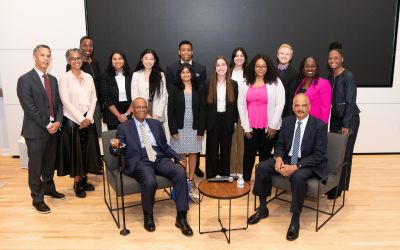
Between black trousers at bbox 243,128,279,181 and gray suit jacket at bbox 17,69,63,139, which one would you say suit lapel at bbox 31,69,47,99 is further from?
black trousers at bbox 243,128,279,181

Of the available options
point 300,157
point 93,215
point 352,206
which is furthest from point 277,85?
point 93,215

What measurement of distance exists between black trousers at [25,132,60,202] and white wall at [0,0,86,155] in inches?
88.7

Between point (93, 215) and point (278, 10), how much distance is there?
4.18 meters

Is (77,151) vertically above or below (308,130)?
below

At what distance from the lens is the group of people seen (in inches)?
151

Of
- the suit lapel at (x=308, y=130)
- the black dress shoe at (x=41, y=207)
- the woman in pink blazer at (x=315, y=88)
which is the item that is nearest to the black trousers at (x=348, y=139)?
the woman in pink blazer at (x=315, y=88)

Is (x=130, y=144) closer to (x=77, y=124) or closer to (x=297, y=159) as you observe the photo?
(x=77, y=124)

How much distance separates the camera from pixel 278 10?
231 inches

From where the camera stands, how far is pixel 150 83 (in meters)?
4.67

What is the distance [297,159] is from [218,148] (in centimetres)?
120

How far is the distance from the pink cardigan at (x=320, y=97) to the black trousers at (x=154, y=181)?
1746 millimetres

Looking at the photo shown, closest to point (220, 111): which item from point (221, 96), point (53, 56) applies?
point (221, 96)

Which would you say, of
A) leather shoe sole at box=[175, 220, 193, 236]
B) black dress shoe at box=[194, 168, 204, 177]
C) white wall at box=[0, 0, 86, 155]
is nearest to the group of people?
leather shoe sole at box=[175, 220, 193, 236]

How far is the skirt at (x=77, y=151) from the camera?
4367mm
